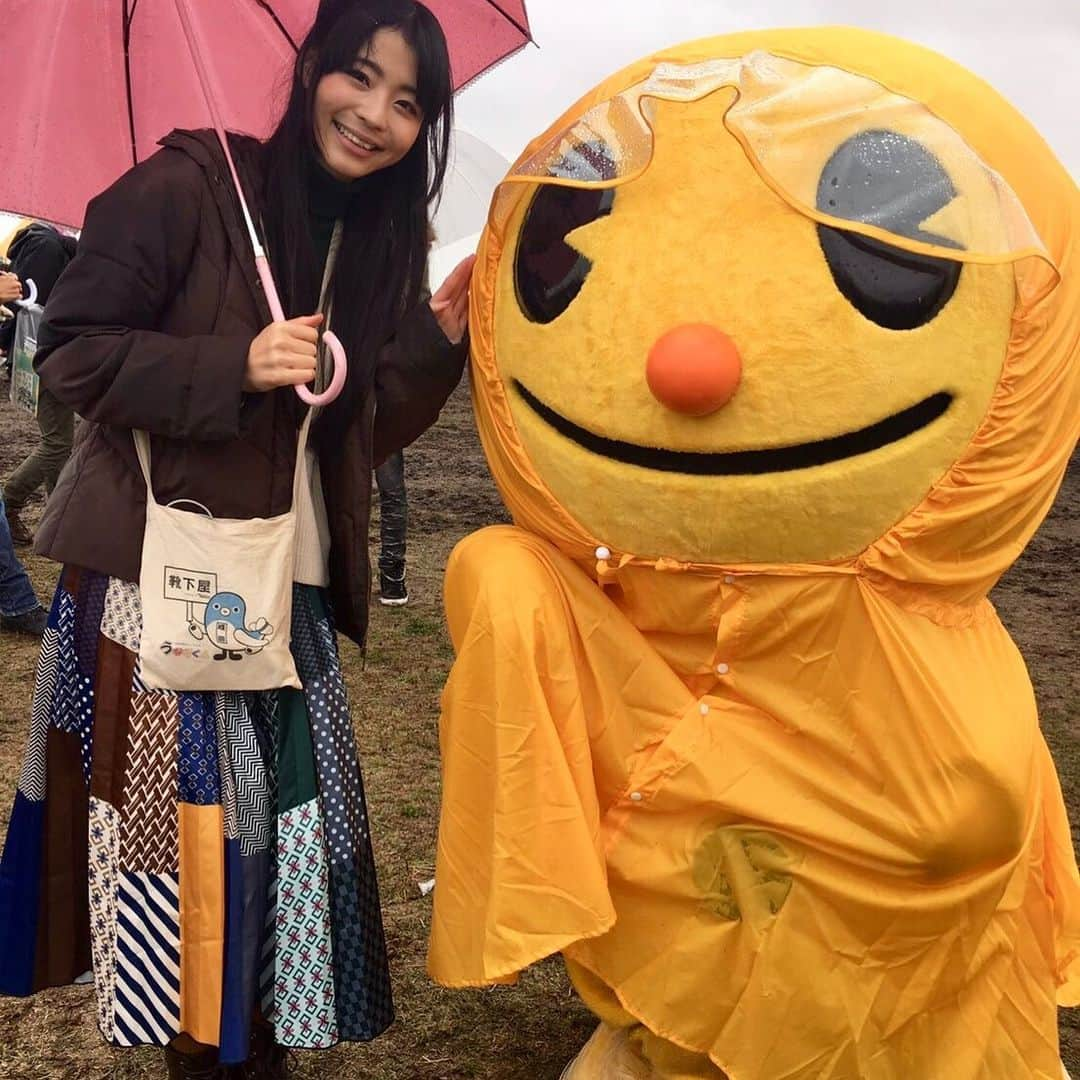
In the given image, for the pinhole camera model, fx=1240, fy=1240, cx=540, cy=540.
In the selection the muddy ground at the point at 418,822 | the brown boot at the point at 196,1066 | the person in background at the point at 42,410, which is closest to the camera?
the brown boot at the point at 196,1066

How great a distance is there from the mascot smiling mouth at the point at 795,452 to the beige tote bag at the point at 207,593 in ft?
1.76

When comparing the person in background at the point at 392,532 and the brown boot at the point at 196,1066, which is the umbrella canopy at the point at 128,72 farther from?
the person in background at the point at 392,532

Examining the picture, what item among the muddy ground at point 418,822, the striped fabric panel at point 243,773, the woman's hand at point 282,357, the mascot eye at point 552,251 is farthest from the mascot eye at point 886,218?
the muddy ground at point 418,822

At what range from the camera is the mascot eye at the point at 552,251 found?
1730mm

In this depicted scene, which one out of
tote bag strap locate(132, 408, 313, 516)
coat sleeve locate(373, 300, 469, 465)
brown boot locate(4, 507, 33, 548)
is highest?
coat sleeve locate(373, 300, 469, 465)

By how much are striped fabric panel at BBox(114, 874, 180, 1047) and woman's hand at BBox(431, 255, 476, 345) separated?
3.02 ft

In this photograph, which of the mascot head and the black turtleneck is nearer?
the mascot head

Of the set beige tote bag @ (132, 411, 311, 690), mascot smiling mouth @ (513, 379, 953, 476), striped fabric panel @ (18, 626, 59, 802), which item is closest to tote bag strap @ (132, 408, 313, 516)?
beige tote bag @ (132, 411, 311, 690)

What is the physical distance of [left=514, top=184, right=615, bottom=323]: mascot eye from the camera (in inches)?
68.1

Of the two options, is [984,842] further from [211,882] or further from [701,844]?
[211,882]

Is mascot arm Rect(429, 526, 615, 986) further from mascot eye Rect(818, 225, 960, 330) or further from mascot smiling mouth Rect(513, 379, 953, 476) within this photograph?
mascot eye Rect(818, 225, 960, 330)

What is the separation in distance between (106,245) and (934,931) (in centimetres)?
149

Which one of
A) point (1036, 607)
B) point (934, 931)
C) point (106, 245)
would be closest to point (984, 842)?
point (934, 931)

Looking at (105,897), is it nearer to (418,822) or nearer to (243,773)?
(243,773)
